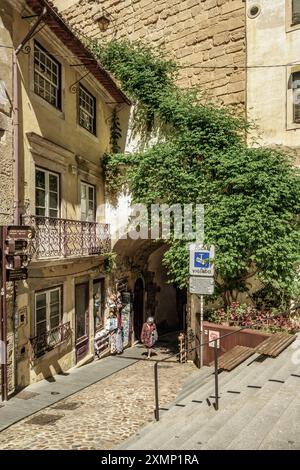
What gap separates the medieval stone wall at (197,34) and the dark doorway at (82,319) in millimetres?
8375

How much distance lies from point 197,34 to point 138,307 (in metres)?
11.5

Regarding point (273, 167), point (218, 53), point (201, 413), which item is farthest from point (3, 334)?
point (218, 53)

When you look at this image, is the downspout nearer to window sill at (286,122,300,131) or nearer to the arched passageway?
the arched passageway

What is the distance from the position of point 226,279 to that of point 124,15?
12.6m

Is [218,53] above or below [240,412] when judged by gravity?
above

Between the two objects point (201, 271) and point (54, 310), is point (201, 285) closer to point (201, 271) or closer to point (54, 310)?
point (201, 271)

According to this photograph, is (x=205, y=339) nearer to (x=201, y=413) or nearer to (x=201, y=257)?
(x=201, y=257)

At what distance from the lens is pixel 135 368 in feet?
43.4

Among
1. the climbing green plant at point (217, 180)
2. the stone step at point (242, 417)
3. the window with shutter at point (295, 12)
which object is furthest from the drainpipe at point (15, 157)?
the window with shutter at point (295, 12)

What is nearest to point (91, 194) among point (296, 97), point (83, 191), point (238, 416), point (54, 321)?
point (83, 191)

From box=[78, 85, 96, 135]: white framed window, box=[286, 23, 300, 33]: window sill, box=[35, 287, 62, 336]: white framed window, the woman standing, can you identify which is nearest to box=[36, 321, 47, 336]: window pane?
box=[35, 287, 62, 336]: white framed window

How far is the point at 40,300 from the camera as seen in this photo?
11172 millimetres

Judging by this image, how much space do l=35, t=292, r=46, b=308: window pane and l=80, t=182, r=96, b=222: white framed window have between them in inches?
124

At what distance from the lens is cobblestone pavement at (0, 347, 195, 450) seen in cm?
737
